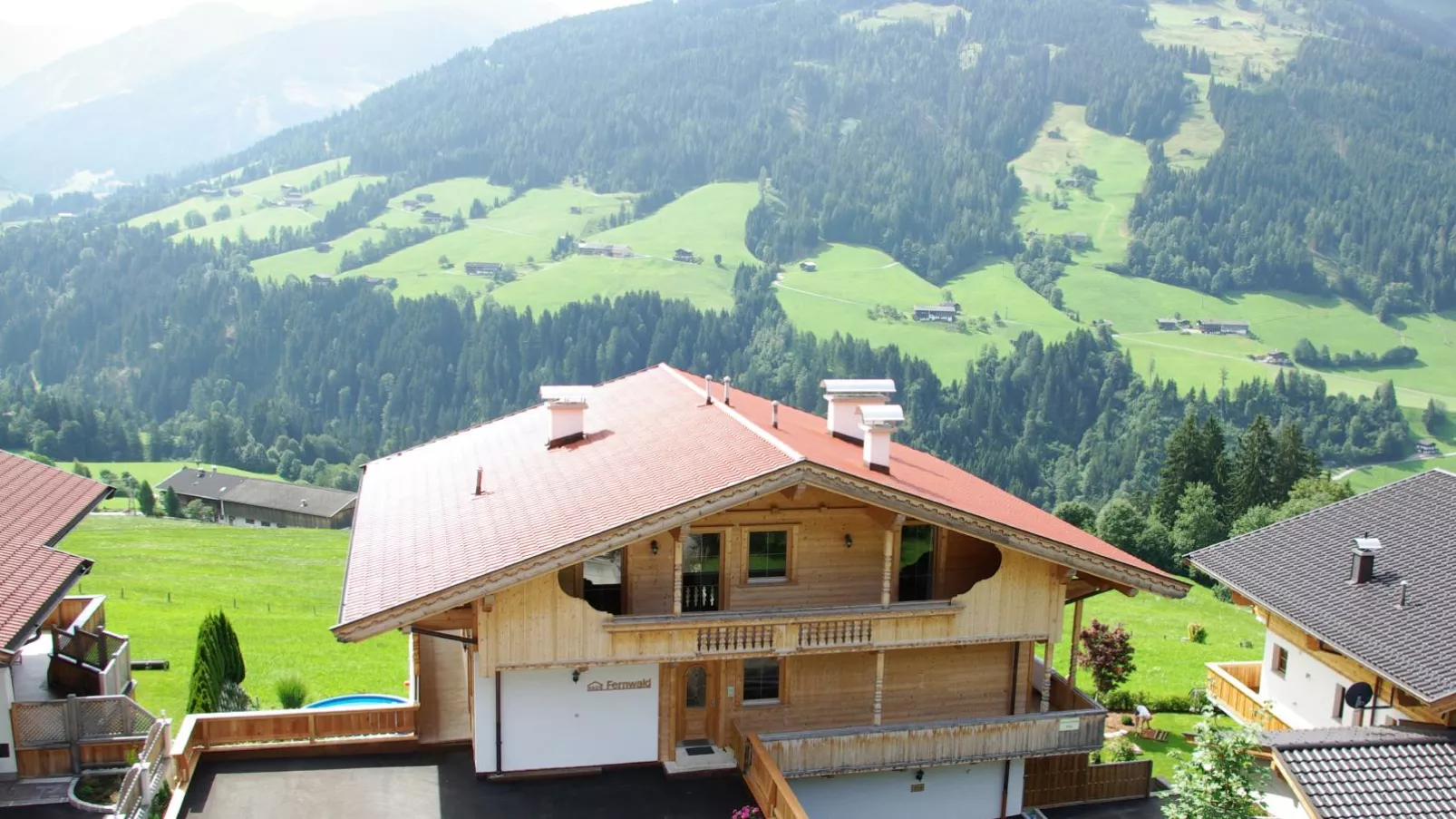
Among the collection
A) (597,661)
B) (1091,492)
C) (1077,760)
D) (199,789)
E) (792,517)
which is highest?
(792,517)

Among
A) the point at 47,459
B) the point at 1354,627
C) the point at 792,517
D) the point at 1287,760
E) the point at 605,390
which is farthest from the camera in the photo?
the point at 47,459

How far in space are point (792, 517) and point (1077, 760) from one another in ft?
29.1

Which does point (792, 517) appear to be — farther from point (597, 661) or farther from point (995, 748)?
point (995, 748)

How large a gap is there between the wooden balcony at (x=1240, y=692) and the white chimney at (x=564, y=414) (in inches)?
697

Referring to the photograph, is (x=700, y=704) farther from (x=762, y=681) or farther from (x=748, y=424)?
(x=748, y=424)

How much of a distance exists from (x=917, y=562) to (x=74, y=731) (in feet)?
56.4

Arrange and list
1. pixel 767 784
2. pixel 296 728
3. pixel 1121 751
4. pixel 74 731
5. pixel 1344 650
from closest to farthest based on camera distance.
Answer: pixel 767 784 < pixel 296 728 < pixel 74 731 < pixel 1344 650 < pixel 1121 751

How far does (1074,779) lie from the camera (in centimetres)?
Answer: 2639

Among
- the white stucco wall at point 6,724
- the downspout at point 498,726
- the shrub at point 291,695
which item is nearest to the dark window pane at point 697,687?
the downspout at point 498,726

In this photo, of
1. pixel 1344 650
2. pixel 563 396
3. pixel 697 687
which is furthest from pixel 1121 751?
pixel 563 396

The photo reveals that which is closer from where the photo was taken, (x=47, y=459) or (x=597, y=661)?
(x=597, y=661)

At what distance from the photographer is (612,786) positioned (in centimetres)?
2239

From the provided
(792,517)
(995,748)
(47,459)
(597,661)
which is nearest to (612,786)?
(597,661)

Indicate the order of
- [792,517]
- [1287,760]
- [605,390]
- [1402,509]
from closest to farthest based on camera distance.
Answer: [1287,760]
[792,517]
[1402,509]
[605,390]
